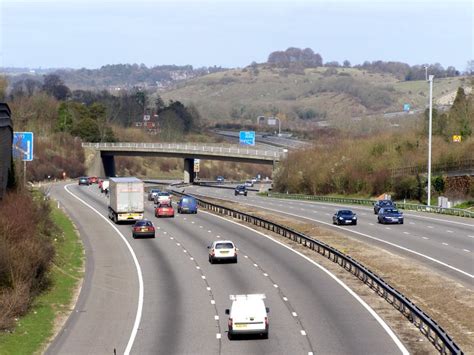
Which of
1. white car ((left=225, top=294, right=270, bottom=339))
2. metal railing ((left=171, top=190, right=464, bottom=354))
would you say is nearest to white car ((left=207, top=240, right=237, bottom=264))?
metal railing ((left=171, top=190, right=464, bottom=354))

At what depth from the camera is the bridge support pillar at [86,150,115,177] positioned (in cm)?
17412

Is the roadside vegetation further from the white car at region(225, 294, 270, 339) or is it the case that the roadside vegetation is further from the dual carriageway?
the white car at region(225, 294, 270, 339)

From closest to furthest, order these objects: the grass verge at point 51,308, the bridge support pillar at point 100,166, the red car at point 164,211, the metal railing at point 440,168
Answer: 1. the grass verge at point 51,308
2. the red car at point 164,211
3. the metal railing at point 440,168
4. the bridge support pillar at point 100,166

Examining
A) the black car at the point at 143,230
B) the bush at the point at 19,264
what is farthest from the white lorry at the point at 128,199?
the bush at the point at 19,264

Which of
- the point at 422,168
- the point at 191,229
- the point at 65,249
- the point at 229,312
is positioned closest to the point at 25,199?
the point at 65,249

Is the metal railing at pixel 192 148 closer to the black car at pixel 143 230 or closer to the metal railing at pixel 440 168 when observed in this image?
the metal railing at pixel 440 168

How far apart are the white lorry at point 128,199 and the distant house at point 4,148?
10401mm

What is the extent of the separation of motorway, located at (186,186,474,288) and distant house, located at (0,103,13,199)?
23.1 meters

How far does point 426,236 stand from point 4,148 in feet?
90.9

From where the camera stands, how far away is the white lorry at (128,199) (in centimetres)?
7106

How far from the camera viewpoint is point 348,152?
125688mm

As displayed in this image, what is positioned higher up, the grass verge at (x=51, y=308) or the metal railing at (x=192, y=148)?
the metal railing at (x=192, y=148)

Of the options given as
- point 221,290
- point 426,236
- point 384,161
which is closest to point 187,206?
point 426,236

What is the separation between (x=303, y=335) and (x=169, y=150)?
12739 cm
